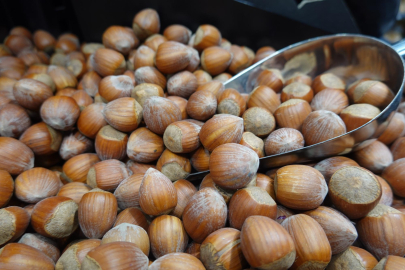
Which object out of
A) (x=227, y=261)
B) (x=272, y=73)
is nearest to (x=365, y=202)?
(x=227, y=261)

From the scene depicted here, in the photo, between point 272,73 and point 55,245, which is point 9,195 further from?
point 272,73

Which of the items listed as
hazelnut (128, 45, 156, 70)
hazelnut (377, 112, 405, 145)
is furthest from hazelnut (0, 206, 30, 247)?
hazelnut (377, 112, 405, 145)

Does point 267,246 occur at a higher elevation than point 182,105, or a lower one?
lower

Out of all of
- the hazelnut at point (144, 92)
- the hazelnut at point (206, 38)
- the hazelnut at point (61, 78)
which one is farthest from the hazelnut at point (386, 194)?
the hazelnut at point (61, 78)

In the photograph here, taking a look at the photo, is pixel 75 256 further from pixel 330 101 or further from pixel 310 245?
pixel 330 101

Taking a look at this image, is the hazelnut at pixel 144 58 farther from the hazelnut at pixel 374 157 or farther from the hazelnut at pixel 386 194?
the hazelnut at pixel 386 194

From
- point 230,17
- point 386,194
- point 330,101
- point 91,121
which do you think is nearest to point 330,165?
point 386,194

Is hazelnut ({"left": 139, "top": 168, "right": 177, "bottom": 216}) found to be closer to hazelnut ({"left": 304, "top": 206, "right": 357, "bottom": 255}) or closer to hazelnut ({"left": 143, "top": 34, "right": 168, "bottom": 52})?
hazelnut ({"left": 304, "top": 206, "right": 357, "bottom": 255})
